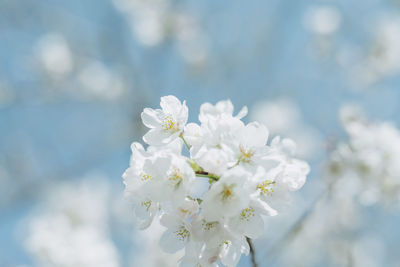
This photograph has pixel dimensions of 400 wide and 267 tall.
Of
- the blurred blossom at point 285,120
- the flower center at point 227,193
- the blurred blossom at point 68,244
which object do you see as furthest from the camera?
the blurred blossom at point 285,120

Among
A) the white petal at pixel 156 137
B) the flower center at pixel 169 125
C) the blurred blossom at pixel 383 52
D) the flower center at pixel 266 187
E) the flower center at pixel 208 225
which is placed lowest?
the flower center at pixel 208 225

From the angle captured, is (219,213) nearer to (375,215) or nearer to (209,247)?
(209,247)

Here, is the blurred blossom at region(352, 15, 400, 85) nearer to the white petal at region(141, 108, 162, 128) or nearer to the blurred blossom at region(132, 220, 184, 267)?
the blurred blossom at region(132, 220, 184, 267)

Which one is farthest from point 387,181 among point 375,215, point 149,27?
point 149,27

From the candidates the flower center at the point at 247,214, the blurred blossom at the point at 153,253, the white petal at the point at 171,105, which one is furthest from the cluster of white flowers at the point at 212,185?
the blurred blossom at the point at 153,253

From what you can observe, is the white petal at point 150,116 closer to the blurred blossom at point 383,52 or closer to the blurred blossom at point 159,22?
the blurred blossom at point 159,22

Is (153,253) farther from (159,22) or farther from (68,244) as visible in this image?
(159,22)
